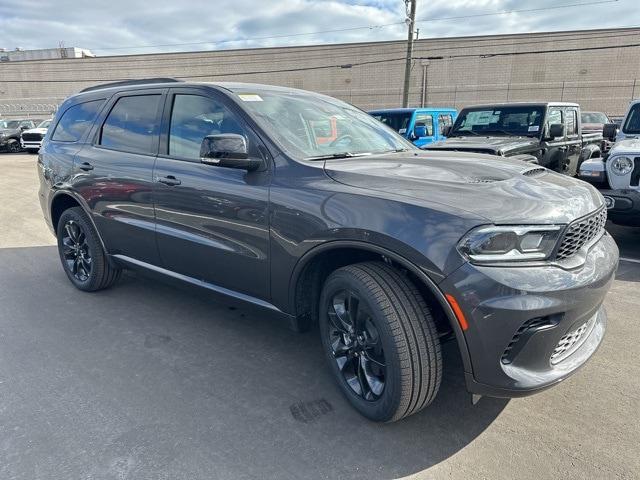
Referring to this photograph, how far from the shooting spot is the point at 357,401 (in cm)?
254

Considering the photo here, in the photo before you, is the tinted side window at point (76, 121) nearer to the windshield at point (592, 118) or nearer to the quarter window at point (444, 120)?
the quarter window at point (444, 120)

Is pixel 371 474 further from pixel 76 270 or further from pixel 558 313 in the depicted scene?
pixel 76 270

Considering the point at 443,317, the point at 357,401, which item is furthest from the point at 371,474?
the point at 443,317

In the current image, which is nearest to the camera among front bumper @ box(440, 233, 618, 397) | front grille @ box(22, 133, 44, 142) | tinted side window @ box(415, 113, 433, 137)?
front bumper @ box(440, 233, 618, 397)

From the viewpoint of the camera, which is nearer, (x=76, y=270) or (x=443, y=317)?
(x=443, y=317)

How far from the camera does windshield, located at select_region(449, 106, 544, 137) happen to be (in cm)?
797

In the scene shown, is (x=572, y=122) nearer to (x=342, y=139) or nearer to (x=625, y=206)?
(x=625, y=206)

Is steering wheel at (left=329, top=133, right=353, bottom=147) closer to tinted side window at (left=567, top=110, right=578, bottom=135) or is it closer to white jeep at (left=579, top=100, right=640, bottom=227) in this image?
white jeep at (left=579, top=100, right=640, bottom=227)

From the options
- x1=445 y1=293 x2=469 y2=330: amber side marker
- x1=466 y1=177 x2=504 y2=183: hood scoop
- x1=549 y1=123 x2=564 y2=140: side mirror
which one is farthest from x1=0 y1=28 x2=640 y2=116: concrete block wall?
x1=445 y1=293 x2=469 y2=330: amber side marker

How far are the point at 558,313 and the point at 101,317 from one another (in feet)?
11.5

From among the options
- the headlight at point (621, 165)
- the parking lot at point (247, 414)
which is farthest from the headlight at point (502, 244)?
the headlight at point (621, 165)

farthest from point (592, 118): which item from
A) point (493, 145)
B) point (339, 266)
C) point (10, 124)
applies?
point (10, 124)

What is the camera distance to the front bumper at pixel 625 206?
5.16 meters

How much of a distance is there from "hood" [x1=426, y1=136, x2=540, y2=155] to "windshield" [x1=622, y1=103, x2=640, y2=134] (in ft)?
4.15
